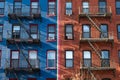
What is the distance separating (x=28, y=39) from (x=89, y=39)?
795 cm

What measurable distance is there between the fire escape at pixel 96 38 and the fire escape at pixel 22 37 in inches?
230

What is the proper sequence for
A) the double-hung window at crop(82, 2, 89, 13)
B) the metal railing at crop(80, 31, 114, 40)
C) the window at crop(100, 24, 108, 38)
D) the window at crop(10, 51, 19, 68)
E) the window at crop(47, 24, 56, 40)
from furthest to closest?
1. the double-hung window at crop(82, 2, 89, 13)
2. the window at crop(47, 24, 56, 40)
3. the window at crop(100, 24, 108, 38)
4. the metal railing at crop(80, 31, 114, 40)
5. the window at crop(10, 51, 19, 68)

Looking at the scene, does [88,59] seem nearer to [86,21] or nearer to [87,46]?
[87,46]

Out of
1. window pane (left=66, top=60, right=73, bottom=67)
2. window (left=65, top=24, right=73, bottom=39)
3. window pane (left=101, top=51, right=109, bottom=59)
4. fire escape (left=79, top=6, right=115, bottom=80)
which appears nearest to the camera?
fire escape (left=79, top=6, right=115, bottom=80)

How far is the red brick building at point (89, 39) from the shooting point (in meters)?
48.2

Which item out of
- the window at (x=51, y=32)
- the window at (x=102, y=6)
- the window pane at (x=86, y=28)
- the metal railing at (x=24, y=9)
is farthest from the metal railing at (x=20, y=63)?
the window at (x=102, y=6)

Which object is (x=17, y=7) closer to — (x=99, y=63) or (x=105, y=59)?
(x=99, y=63)

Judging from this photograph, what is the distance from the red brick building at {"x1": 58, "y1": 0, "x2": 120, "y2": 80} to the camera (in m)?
48.2

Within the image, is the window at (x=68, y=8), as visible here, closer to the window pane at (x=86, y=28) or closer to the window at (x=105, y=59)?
the window pane at (x=86, y=28)

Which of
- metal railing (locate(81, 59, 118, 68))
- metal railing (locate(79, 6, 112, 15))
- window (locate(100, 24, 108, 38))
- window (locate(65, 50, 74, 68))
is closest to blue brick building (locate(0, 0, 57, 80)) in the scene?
window (locate(65, 50, 74, 68))

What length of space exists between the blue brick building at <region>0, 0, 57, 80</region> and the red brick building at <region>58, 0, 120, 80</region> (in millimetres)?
1315

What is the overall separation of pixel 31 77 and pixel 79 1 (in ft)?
39.9

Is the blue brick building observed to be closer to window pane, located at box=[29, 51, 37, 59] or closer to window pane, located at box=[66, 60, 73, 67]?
window pane, located at box=[29, 51, 37, 59]

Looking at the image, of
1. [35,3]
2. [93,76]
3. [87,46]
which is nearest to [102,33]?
[87,46]
